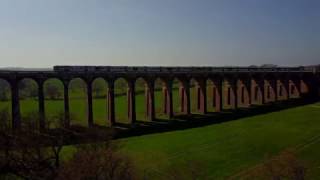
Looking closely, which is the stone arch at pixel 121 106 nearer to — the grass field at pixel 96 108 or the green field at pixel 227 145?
Answer: the grass field at pixel 96 108

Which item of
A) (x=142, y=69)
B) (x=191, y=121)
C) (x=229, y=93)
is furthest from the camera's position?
(x=229, y=93)

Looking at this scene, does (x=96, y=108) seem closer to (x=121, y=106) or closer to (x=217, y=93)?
(x=121, y=106)

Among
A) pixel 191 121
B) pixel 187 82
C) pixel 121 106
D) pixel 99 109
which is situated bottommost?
pixel 191 121

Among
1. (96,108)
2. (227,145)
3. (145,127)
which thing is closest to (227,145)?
(227,145)

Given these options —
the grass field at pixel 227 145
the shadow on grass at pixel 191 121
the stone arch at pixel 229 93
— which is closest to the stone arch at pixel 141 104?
the shadow on grass at pixel 191 121

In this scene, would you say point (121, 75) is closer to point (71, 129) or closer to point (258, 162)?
point (71, 129)

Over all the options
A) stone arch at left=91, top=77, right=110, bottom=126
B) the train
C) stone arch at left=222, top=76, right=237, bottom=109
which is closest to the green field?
stone arch at left=91, top=77, right=110, bottom=126

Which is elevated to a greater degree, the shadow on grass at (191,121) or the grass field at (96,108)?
the grass field at (96,108)

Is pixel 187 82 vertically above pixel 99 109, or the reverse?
pixel 187 82
